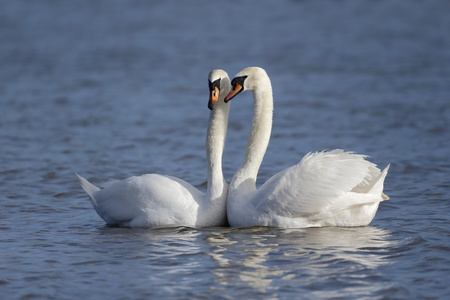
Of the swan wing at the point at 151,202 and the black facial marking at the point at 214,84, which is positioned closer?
the swan wing at the point at 151,202

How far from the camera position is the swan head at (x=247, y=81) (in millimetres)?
8289

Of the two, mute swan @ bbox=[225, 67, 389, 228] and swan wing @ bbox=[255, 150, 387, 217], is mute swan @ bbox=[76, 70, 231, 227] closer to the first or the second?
mute swan @ bbox=[225, 67, 389, 228]

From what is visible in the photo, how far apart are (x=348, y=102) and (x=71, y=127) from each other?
551cm

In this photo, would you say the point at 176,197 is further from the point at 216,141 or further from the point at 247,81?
the point at 247,81

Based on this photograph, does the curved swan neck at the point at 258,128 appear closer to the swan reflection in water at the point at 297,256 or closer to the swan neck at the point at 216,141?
the swan neck at the point at 216,141

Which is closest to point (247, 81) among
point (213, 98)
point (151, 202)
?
point (213, 98)

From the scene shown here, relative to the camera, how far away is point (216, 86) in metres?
8.20

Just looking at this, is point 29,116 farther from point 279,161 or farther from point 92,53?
point 92,53

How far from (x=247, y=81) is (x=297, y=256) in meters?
2.20

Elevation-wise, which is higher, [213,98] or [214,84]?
[214,84]

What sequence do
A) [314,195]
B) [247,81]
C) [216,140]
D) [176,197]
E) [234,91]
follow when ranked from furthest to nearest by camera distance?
[216,140] < [247,81] < [234,91] < [176,197] < [314,195]

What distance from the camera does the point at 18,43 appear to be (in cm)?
2411

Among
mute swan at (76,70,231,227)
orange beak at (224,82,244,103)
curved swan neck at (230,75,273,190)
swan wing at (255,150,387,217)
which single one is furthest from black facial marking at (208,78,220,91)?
swan wing at (255,150,387,217)

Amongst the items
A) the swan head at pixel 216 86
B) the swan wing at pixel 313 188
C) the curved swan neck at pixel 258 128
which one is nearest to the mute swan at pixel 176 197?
the swan head at pixel 216 86
